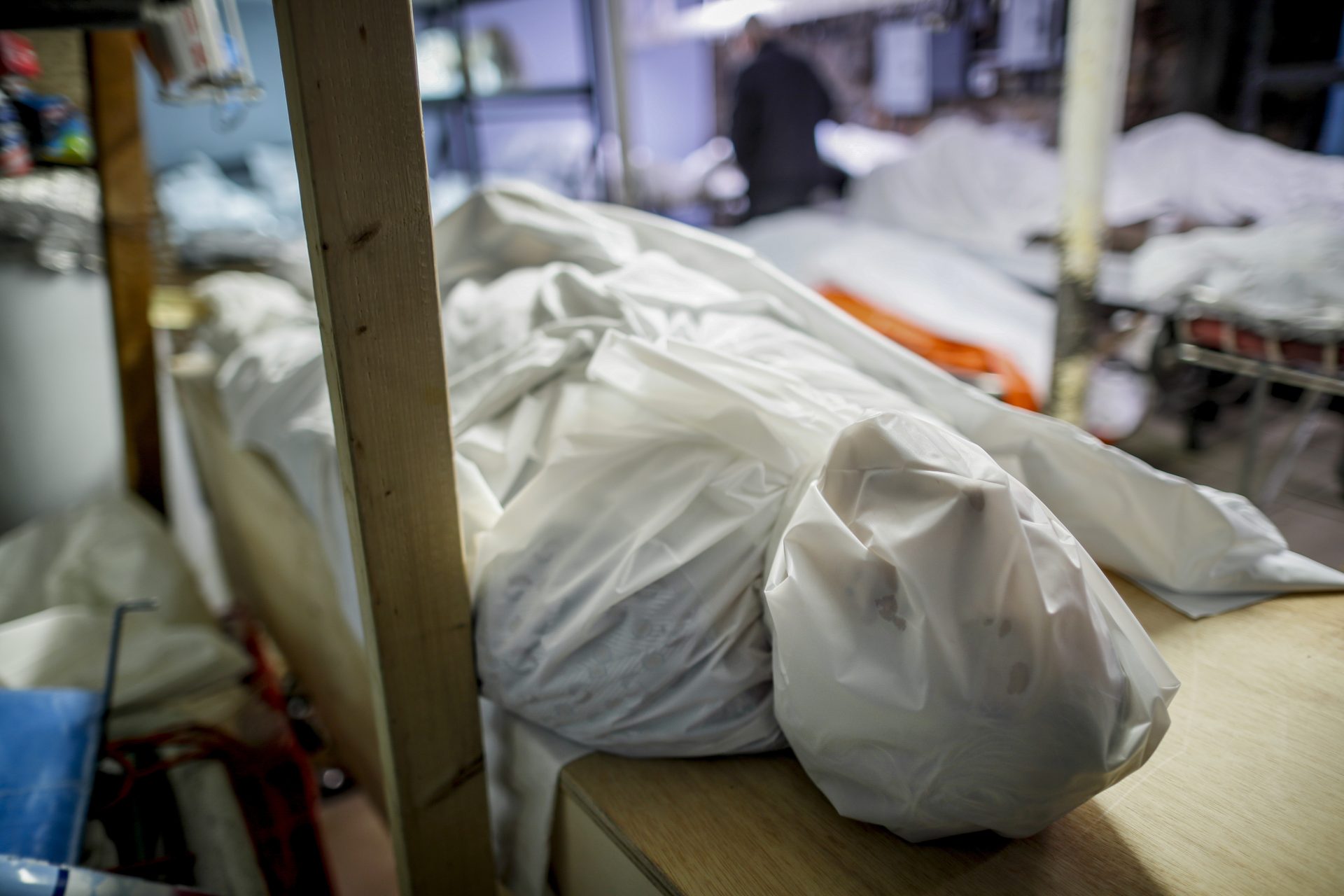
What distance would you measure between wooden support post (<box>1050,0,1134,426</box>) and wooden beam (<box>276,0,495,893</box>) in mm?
1217

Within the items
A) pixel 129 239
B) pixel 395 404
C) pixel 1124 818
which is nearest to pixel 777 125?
pixel 129 239

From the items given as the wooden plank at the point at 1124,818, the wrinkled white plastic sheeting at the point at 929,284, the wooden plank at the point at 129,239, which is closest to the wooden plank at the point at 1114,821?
the wooden plank at the point at 1124,818

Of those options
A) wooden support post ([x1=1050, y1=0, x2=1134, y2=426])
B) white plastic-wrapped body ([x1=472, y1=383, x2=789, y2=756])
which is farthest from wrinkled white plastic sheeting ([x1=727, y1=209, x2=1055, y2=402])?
white plastic-wrapped body ([x1=472, y1=383, x2=789, y2=756])

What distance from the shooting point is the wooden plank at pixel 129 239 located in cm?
183

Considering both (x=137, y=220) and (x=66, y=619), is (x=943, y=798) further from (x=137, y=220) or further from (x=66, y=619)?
(x=137, y=220)

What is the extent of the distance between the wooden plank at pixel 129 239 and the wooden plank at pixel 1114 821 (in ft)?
5.73

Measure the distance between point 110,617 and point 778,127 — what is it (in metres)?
2.75

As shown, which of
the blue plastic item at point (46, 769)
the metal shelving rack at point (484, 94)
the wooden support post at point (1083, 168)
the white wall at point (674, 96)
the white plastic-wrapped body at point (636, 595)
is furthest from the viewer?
the white wall at point (674, 96)

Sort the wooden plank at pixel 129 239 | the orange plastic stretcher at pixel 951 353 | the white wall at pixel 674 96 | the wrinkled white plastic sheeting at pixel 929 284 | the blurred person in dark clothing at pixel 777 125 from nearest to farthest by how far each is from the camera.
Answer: the wooden plank at pixel 129 239, the orange plastic stretcher at pixel 951 353, the wrinkled white plastic sheeting at pixel 929 284, the blurred person in dark clothing at pixel 777 125, the white wall at pixel 674 96

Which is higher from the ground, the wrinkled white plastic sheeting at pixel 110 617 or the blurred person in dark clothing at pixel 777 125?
the blurred person in dark clothing at pixel 777 125

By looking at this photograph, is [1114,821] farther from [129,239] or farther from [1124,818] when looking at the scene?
[129,239]

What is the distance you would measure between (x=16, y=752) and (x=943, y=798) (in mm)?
1041

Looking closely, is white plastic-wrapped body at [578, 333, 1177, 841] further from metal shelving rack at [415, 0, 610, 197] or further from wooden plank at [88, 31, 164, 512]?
metal shelving rack at [415, 0, 610, 197]

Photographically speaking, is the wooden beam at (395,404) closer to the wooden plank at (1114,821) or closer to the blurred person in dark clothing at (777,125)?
the wooden plank at (1114,821)
